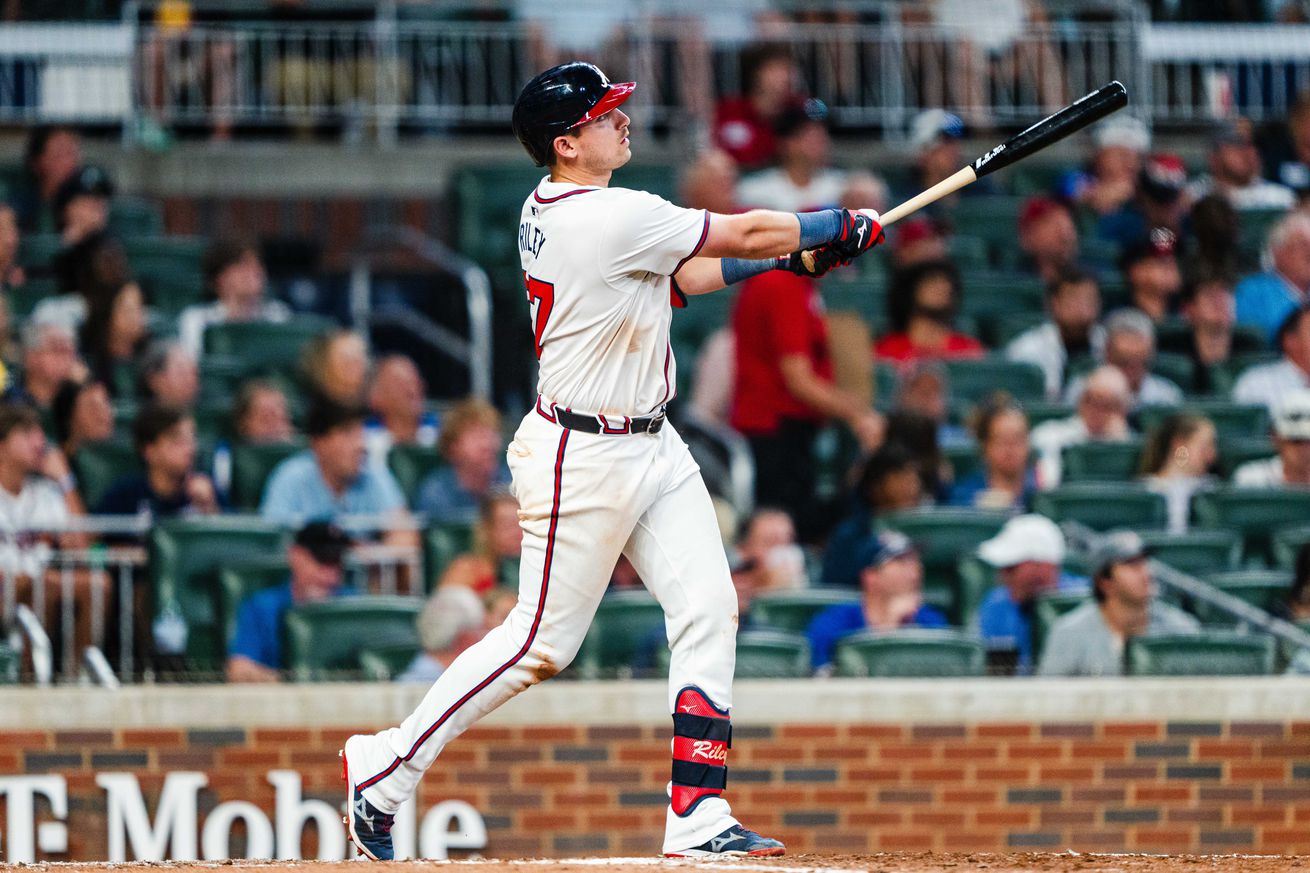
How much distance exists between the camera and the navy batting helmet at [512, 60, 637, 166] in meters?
5.19

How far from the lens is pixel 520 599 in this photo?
17.5 feet

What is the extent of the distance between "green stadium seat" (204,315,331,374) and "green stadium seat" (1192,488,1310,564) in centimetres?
423

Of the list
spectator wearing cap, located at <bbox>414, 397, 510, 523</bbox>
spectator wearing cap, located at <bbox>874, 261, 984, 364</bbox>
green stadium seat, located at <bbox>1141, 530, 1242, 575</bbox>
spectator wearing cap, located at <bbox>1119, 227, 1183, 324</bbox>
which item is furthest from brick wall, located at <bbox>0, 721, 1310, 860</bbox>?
spectator wearing cap, located at <bbox>1119, 227, 1183, 324</bbox>

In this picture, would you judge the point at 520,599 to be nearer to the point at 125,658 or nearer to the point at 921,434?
the point at 125,658

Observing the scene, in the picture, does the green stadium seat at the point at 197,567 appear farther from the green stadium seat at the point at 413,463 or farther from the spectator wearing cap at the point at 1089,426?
the spectator wearing cap at the point at 1089,426

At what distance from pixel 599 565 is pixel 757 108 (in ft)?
23.8

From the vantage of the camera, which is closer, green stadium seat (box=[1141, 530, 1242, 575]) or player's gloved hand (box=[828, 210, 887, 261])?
player's gloved hand (box=[828, 210, 887, 261])

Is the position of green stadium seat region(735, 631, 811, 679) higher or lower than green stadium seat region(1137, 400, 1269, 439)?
lower

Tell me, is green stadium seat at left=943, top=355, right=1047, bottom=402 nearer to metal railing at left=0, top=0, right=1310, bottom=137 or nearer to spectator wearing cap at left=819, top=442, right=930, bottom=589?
spectator wearing cap at left=819, top=442, right=930, bottom=589

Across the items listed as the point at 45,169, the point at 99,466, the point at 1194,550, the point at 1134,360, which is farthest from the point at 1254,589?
the point at 45,169

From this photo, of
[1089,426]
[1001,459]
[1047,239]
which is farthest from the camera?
[1047,239]

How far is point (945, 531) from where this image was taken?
8.62 metres

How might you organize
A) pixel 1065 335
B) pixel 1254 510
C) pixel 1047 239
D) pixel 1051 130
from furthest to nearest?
pixel 1047 239 < pixel 1065 335 < pixel 1254 510 < pixel 1051 130

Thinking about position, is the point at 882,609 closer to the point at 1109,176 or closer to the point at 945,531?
the point at 945,531
